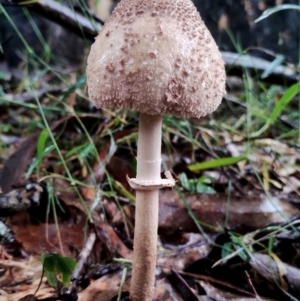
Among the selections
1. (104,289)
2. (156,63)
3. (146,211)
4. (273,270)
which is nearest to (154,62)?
(156,63)

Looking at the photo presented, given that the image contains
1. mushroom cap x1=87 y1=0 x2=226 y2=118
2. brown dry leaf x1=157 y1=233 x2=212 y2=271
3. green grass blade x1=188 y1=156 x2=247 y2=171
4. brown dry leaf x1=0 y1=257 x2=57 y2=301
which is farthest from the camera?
green grass blade x1=188 y1=156 x2=247 y2=171

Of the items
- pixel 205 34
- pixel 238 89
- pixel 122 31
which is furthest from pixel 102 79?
pixel 238 89

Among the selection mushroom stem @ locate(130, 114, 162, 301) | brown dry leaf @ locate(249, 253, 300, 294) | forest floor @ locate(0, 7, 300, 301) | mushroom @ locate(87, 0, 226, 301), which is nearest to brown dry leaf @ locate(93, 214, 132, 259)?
forest floor @ locate(0, 7, 300, 301)

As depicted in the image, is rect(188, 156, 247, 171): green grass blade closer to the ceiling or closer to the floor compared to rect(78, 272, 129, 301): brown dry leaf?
closer to the ceiling

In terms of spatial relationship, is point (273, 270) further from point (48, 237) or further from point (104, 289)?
point (48, 237)

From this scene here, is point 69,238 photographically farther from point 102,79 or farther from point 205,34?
point 205,34

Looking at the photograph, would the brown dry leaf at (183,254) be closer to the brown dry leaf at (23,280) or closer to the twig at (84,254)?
the twig at (84,254)

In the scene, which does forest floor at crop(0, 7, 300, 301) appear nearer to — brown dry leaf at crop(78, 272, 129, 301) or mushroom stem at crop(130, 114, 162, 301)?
brown dry leaf at crop(78, 272, 129, 301)
